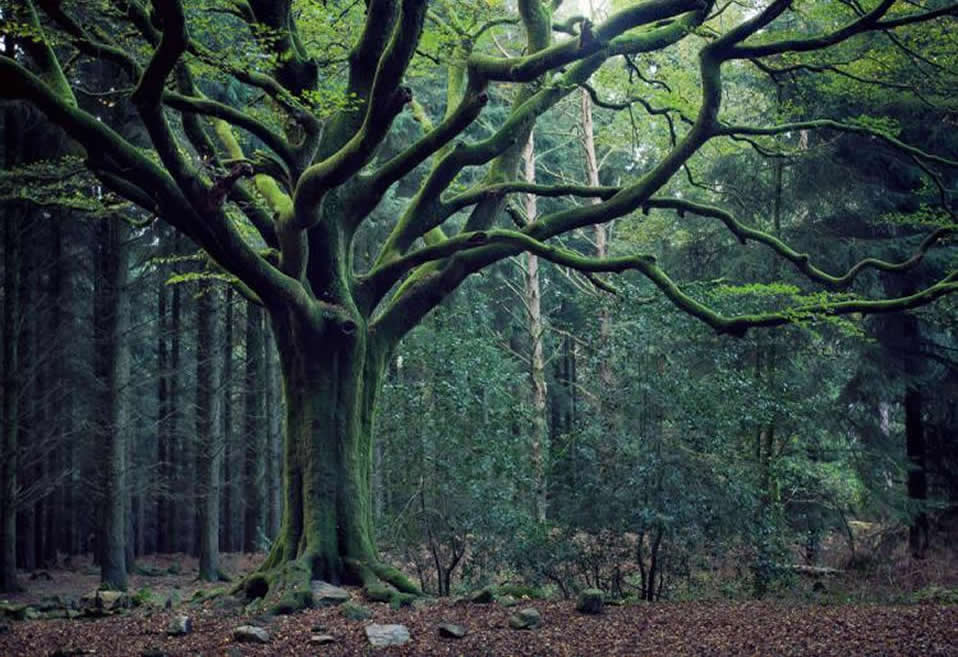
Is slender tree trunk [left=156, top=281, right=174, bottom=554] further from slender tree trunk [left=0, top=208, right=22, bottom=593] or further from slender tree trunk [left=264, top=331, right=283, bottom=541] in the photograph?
slender tree trunk [left=0, top=208, right=22, bottom=593]

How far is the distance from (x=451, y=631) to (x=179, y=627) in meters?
2.32

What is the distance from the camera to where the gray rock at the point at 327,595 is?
7.95 meters

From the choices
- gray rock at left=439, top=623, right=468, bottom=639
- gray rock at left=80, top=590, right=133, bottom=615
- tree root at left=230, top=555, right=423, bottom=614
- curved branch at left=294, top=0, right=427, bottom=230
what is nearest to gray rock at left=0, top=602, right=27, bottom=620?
gray rock at left=80, top=590, right=133, bottom=615

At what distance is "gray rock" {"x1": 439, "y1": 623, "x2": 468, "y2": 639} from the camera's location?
6703 mm

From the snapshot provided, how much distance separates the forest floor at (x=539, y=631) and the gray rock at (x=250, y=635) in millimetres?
59

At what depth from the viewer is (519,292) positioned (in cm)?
1714

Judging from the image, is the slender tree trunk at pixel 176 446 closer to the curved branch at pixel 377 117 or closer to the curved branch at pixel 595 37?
the curved branch at pixel 377 117

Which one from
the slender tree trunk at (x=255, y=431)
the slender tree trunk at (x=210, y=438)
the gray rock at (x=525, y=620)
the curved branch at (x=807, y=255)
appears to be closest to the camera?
the gray rock at (x=525, y=620)

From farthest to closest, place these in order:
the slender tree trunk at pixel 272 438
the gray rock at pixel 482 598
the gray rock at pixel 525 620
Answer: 1. the slender tree trunk at pixel 272 438
2. the gray rock at pixel 482 598
3. the gray rock at pixel 525 620

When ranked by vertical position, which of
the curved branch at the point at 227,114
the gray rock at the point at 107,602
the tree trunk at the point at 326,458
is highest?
the curved branch at the point at 227,114

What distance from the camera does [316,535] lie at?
8.76m

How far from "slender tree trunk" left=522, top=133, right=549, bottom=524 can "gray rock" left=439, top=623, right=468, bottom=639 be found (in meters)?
3.62

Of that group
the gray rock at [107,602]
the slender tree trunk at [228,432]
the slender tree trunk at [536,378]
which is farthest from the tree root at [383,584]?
the slender tree trunk at [228,432]

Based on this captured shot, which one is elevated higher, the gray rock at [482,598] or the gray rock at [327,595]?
the gray rock at [327,595]
